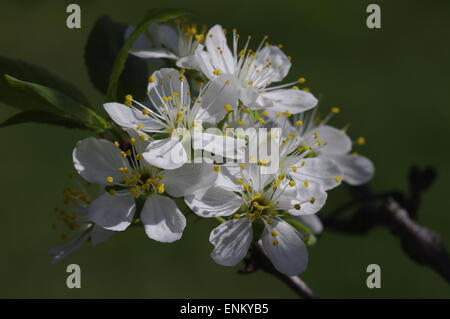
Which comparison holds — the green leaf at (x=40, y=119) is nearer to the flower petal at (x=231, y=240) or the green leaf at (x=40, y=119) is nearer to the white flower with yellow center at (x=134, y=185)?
the white flower with yellow center at (x=134, y=185)

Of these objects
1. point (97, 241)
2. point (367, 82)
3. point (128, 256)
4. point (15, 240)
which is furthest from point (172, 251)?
point (97, 241)

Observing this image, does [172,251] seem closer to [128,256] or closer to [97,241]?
[128,256]

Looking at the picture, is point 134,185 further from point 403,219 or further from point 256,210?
point 403,219

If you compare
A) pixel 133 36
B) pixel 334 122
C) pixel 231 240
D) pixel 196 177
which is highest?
pixel 133 36

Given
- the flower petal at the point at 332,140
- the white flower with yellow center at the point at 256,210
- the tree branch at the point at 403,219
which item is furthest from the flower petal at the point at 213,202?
the tree branch at the point at 403,219

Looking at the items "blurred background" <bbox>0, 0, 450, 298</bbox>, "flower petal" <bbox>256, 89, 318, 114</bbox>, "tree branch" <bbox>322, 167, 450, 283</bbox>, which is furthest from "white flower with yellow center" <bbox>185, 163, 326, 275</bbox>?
"blurred background" <bbox>0, 0, 450, 298</bbox>

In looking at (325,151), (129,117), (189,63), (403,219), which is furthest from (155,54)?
(403,219)
